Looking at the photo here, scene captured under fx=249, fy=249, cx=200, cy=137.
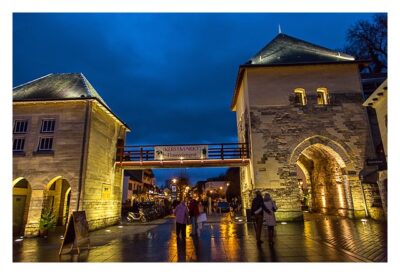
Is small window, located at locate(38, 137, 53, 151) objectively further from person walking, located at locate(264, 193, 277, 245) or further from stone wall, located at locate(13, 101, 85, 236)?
person walking, located at locate(264, 193, 277, 245)

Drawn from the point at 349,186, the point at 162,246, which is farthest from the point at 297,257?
the point at 349,186

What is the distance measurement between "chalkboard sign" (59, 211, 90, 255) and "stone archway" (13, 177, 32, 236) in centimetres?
819

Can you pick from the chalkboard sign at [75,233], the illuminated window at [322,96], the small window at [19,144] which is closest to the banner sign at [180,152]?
the small window at [19,144]

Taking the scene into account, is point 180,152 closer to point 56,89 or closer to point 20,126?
point 56,89

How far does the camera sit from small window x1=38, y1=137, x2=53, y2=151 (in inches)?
555

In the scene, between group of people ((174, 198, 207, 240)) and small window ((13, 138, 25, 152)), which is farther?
small window ((13, 138, 25, 152))

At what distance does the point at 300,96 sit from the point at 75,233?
50.5 ft

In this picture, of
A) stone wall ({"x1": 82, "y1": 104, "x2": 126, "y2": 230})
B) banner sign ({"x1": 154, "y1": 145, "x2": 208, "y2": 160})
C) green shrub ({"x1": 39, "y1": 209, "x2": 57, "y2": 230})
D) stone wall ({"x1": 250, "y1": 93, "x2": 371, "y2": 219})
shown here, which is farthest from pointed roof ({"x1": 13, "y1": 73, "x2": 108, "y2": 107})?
stone wall ({"x1": 250, "y1": 93, "x2": 371, "y2": 219})

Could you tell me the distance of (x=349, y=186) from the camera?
50.1ft

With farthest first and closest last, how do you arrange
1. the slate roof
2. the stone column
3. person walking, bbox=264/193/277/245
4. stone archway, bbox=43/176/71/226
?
stone archway, bbox=43/176/71/226
the slate roof
the stone column
person walking, bbox=264/193/277/245

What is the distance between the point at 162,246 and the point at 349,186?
12527 millimetres

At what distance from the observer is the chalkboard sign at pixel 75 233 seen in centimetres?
776

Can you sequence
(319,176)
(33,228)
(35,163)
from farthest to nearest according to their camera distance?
(319,176), (35,163), (33,228)

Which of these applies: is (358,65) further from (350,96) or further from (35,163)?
(35,163)
